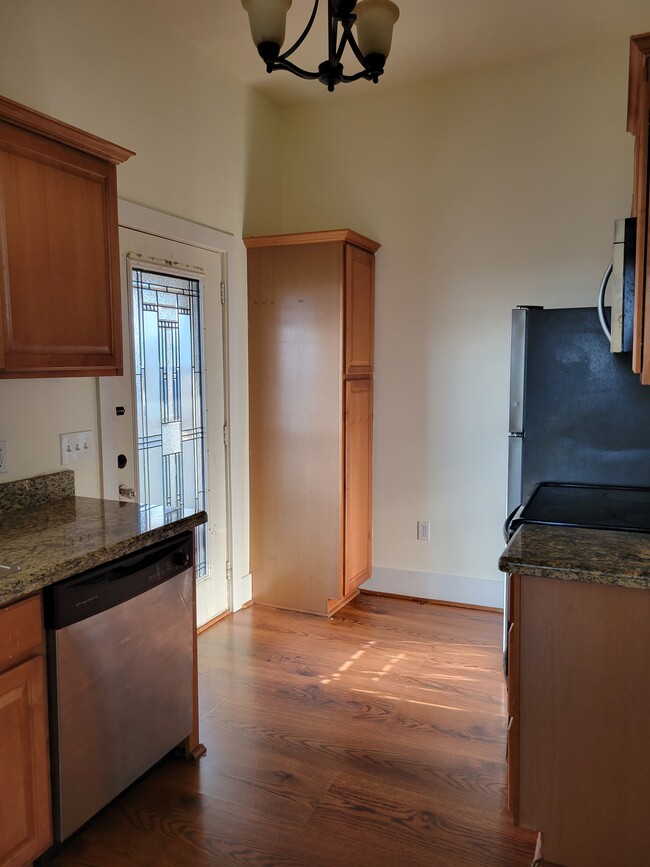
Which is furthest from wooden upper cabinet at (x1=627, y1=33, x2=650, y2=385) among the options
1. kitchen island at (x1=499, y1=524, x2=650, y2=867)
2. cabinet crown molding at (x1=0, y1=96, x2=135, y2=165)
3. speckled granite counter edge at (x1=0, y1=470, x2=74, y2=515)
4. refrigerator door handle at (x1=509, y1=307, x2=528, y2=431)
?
speckled granite counter edge at (x1=0, y1=470, x2=74, y2=515)

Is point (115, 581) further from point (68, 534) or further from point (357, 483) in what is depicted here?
point (357, 483)

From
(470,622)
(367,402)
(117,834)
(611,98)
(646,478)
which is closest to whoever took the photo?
(117,834)

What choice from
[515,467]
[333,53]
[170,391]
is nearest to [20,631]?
[170,391]

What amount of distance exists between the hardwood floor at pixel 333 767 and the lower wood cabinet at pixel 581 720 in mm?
254

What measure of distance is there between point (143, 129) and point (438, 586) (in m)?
2.86

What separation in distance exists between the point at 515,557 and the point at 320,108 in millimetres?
3259

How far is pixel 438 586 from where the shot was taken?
12.9 ft

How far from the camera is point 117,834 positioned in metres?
2.01

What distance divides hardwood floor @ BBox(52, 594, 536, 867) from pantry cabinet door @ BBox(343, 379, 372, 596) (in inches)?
19.0

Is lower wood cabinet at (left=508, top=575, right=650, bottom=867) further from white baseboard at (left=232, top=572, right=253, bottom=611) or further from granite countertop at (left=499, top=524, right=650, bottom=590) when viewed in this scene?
white baseboard at (left=232, top=572, right=253, bottom=611)

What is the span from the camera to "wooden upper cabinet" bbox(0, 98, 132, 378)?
199 cm

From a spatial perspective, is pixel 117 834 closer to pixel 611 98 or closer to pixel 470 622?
pixel 470 622

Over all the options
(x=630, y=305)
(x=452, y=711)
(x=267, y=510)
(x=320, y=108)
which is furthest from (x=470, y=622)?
(x=320, y=108)

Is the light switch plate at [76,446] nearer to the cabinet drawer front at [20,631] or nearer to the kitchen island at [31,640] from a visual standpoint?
the kitchen island at [31,640]
